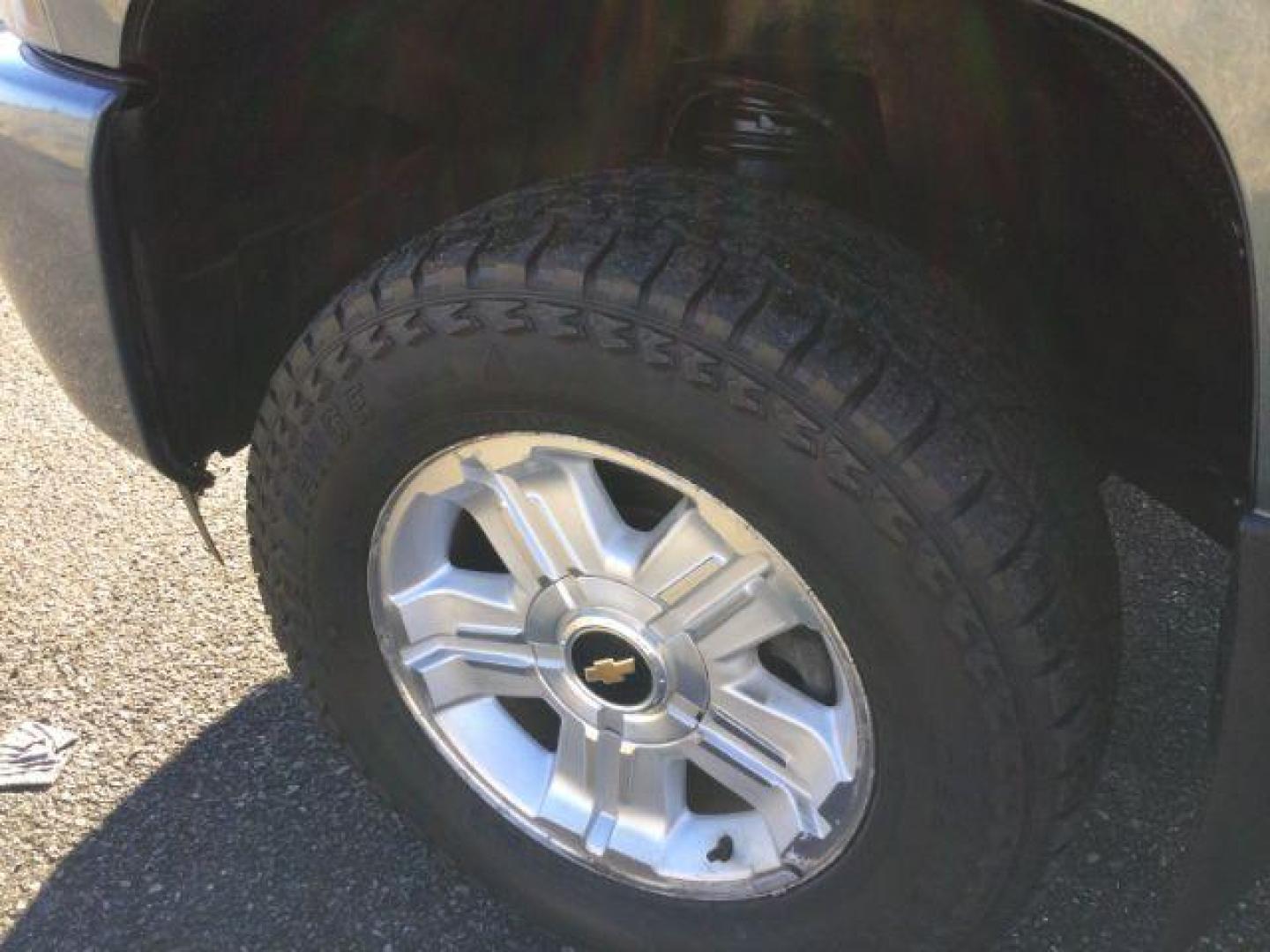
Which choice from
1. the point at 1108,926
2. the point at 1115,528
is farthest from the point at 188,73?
the point at 1115,528

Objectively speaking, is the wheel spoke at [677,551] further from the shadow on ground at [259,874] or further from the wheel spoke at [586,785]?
the shadow on ground at [259,874]

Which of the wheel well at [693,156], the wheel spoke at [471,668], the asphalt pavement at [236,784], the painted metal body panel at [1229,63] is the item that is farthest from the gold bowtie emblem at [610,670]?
the painted metal body panel at [1229,63]

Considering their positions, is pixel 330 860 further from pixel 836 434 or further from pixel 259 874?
pixel 836 434

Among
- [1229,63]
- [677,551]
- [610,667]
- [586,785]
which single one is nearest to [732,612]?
[677,551]

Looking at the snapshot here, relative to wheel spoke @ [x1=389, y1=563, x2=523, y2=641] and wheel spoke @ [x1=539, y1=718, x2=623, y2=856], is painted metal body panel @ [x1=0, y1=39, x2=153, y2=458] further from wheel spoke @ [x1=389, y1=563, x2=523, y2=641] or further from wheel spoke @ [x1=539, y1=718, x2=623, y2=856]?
wheel spoke @ [x1=539, y1=718, x2=623, y2=856]

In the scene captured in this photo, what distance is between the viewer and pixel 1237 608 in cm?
132

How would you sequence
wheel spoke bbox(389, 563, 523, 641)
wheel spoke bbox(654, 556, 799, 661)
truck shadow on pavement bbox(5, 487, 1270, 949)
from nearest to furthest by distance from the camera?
wheel spoke bbox(654, 556, 799, 661) < wheel spoke bbox(389, 563, 523, 641) < truck shadow on pavement bbox(5, 487, 1270, 949)

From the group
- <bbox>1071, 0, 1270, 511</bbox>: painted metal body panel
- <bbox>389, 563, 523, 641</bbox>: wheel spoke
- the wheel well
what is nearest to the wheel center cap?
<bbox>389, 563, 523, 641</bbox>: wheel spoke

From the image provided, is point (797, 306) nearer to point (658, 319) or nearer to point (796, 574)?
point (658, 319)

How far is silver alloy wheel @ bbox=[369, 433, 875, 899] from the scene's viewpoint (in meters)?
1.61

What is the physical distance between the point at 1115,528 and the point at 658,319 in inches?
63.9

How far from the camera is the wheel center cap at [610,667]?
1729 mm

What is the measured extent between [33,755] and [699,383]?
5.15ft

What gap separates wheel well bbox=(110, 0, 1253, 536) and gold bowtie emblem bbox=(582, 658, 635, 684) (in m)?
0.69
